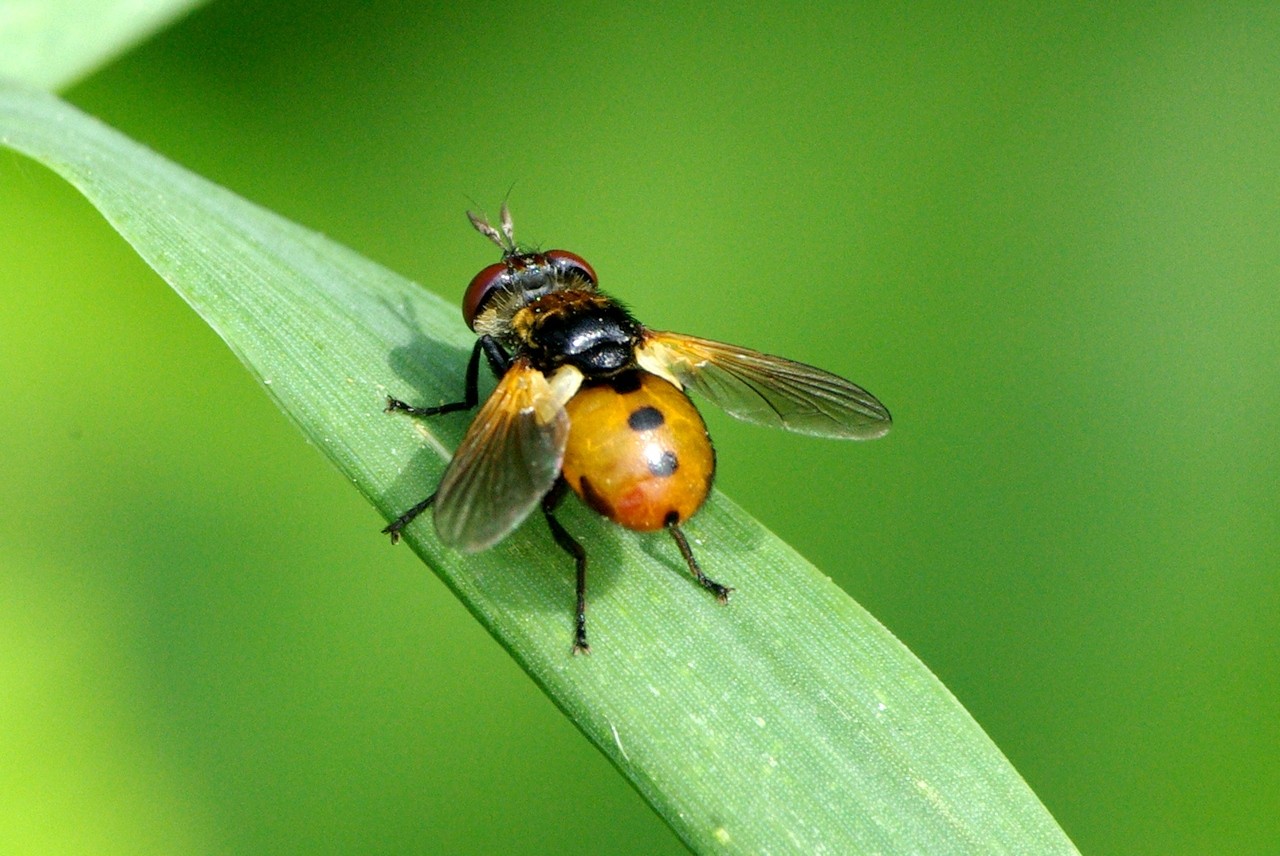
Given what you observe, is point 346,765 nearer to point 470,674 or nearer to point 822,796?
point 470,674

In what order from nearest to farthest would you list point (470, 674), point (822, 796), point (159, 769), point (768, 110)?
1. point (822, 796)
2. point (159, 769)
3. point (470, 674)
4. point (768, 110)

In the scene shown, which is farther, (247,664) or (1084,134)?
(1084,134)

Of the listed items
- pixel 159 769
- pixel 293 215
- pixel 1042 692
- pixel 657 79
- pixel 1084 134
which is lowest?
pixel 159 769

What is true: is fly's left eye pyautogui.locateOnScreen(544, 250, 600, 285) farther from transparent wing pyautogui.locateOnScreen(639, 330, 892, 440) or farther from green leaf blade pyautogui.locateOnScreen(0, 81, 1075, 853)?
green leaf blade pyautogui.locateOnScreen(0, 81, 1075, 853)

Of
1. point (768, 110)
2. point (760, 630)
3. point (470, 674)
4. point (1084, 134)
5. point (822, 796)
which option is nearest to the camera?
point (822, 796)

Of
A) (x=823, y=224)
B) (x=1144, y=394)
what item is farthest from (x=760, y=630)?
(x=823, y=224)

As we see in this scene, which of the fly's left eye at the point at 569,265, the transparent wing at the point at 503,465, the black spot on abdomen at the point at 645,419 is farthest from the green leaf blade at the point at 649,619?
the fly's left eye at the point at 569,265

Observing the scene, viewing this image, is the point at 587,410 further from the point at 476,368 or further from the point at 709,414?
the point at 709,414

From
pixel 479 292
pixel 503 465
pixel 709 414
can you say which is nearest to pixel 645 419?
pixel 503 465
